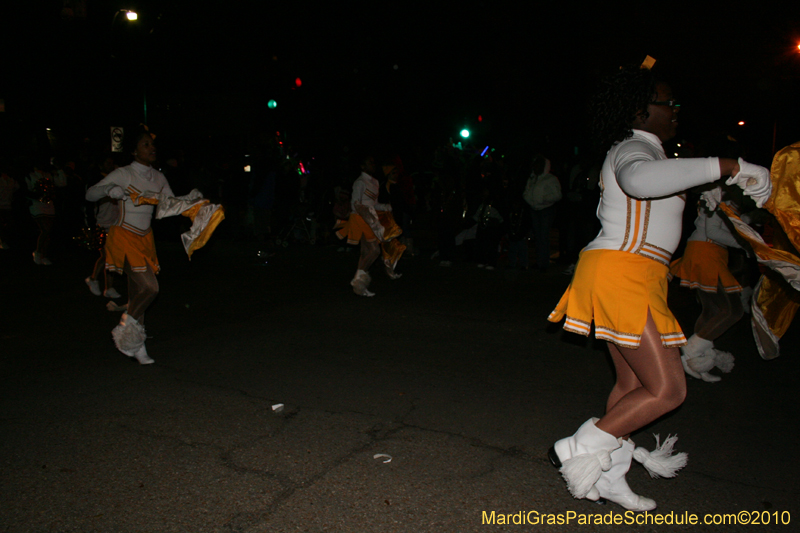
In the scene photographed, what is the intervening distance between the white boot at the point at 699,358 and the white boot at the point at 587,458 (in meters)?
2.32

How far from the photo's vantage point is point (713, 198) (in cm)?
307

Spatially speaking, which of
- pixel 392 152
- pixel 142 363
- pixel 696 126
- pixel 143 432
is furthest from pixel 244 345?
pixel 696 126

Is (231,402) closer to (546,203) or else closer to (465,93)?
(546,203)

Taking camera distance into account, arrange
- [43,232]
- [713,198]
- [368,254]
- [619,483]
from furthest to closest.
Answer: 1. [43,232]
2. [368,254]
3. [713,198]
4. [619,483]

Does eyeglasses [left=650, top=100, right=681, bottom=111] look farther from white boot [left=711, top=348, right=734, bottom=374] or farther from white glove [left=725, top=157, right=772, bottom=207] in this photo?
white boot [left=711, top=348, right=734, bottom=374]

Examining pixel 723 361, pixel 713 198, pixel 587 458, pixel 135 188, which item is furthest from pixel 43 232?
pixel 713 198

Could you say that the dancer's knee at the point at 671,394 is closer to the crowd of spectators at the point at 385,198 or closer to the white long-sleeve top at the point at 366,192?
the white long-sleeve top at the point at 366,192

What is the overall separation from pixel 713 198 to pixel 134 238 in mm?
4397

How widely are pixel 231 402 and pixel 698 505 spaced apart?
2913 mm

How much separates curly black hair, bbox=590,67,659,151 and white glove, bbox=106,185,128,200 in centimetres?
381

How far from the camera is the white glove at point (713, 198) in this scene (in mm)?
3049

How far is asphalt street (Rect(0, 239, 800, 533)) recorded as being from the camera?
2914mm

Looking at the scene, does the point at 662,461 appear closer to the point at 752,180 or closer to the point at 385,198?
the point at 752,180

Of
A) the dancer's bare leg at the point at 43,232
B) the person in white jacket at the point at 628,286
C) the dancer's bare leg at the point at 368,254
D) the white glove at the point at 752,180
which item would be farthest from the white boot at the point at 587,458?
the dancer's bare leg at the point at 43,232
